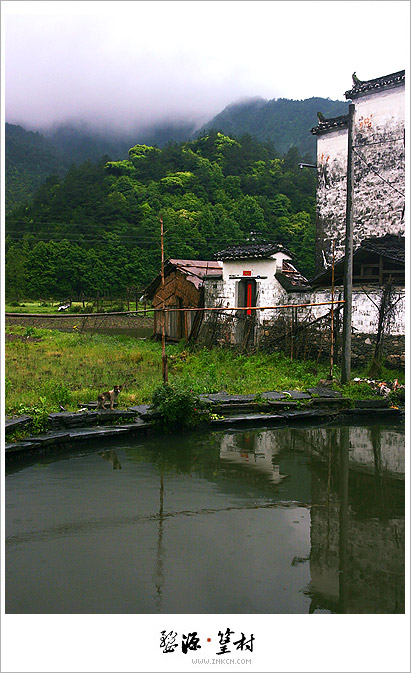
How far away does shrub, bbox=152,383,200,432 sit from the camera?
7.67 metres

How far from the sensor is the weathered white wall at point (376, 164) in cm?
1683

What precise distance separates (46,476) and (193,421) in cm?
266

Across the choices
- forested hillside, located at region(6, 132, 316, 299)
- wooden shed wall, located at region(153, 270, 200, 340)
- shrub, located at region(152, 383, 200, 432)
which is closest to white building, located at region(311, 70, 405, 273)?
wooden shed wall, located at region(153, 270, 200, 340)

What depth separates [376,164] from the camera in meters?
17.4

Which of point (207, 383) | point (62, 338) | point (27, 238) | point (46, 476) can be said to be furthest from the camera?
point (27, 238)

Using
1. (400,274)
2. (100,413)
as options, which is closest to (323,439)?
(100,413)

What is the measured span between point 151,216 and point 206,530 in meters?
29.1

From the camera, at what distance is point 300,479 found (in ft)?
19.3

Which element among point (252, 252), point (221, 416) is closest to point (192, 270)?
point (252, 252)

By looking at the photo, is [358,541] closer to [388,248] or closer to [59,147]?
[388,248]

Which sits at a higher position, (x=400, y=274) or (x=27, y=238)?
(x=27, y=238)

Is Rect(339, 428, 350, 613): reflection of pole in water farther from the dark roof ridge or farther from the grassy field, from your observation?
the dark roof ridge

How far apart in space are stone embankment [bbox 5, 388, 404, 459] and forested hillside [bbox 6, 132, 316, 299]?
18.2 meters

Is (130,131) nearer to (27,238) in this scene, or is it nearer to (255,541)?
(27,238)
